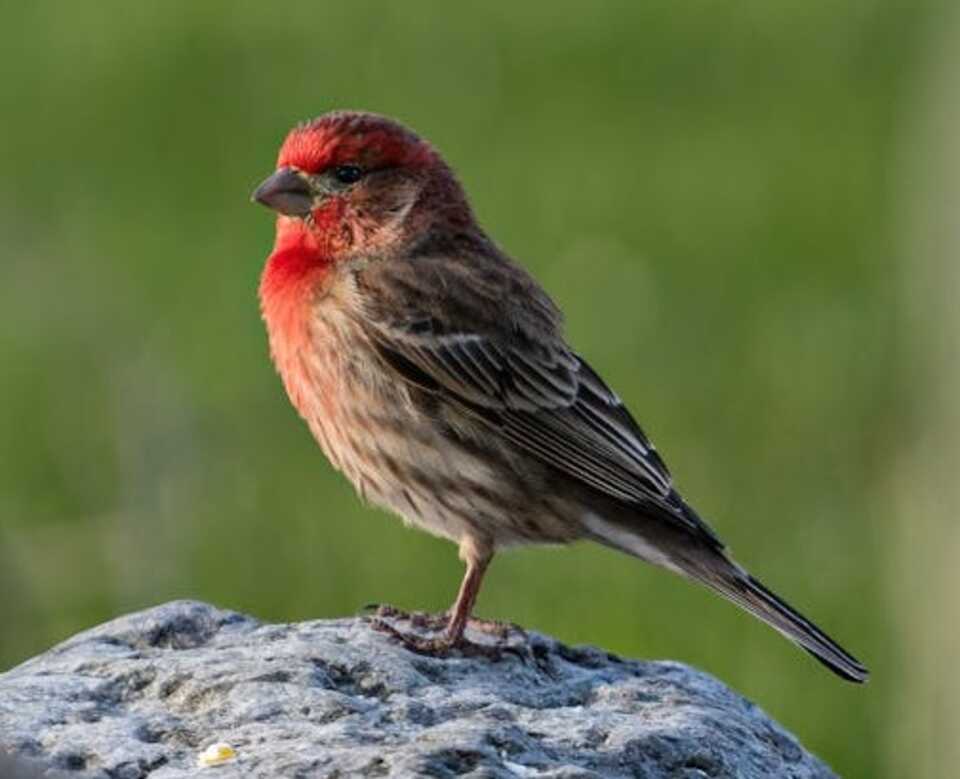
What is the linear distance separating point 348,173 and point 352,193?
7 centimetres

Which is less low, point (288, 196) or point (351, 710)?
point (288, 196)

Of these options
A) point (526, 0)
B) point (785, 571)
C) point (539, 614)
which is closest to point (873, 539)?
point (785, 571)

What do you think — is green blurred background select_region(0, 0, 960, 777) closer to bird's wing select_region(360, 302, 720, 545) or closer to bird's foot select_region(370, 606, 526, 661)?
bird's wing select_region(360, 302, 720, 545)

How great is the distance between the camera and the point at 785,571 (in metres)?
8.98

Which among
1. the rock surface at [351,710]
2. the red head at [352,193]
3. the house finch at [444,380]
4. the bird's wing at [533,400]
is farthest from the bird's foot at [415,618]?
the red head at [352,193]

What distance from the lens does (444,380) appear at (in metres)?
6.92

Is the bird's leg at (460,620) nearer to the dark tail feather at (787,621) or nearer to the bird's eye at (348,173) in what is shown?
the dark tail feather at (787,621)

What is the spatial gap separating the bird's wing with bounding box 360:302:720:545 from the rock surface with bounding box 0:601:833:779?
3.82 feet

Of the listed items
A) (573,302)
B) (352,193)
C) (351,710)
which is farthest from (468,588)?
(573,302)

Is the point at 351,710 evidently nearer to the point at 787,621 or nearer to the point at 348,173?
the point at 787,621

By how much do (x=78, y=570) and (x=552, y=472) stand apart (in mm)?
2086

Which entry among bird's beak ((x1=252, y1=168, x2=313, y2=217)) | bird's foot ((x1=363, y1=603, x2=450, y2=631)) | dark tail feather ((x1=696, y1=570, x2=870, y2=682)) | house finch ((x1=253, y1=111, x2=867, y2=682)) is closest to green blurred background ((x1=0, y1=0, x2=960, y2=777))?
dark tail feather ((x1=696, y1=570, x2=870, y2=682))

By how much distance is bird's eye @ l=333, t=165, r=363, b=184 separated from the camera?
7277 mm

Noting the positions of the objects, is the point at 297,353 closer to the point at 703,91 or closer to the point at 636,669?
the point at 636,669
